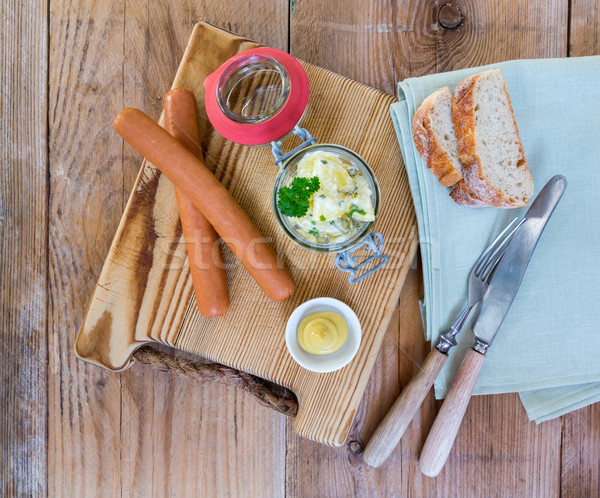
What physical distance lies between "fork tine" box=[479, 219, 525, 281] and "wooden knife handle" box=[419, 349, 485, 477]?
247 mm

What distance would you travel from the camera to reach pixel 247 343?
1534 millimetres

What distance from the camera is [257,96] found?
148cm

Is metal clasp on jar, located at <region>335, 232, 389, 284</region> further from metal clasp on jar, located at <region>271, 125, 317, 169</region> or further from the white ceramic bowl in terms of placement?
metal clasp on jar, located at <region>271, 125, 317, 169</region>

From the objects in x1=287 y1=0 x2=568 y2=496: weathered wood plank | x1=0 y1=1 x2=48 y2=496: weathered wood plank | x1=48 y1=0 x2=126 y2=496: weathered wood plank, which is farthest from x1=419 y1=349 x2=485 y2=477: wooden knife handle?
x1=0 y1=1 x2=48 y2=496: weathered wood plank

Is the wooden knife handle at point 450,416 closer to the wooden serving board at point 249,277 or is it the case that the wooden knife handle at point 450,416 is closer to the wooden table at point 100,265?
the wooden table at point 100,265

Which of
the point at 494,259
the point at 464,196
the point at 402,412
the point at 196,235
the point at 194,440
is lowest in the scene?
the point at 194,440

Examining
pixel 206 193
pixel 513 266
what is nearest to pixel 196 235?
pixel 206 193

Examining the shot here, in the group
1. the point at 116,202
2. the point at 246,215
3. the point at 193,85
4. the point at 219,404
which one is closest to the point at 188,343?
the point at 219,404

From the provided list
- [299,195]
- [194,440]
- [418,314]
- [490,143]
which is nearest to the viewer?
[299,195]

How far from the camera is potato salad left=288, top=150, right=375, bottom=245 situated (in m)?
1.19

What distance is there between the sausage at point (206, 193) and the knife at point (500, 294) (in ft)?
2.05

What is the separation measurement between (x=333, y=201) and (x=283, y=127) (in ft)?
1.20

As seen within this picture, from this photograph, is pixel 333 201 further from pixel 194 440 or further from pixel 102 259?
pixel 194 440

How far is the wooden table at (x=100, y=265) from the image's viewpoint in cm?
163
